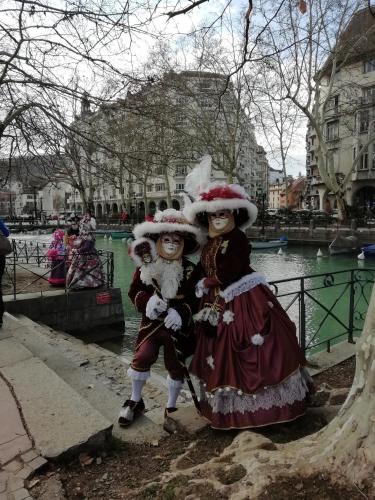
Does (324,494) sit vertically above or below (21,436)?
above

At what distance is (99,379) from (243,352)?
2638 mm

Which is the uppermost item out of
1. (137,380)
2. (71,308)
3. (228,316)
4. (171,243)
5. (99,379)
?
(171,243)

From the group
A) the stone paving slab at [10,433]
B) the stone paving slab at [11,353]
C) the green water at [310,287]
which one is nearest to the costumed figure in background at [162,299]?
the stone paving slab at [10,433]

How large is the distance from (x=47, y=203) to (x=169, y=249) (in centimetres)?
9269

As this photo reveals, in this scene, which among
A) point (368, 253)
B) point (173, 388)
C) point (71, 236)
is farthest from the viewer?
point (368, 253)

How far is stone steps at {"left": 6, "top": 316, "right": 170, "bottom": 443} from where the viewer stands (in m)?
3.03

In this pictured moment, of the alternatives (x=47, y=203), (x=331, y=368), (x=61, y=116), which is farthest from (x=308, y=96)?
(x=47, y=203)

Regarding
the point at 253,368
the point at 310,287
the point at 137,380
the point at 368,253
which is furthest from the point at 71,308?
the point at 368,253

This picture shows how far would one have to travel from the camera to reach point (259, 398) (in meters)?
2.68

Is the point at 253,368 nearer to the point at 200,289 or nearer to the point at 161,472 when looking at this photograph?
the point at 200,289

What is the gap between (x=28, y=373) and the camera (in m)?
3.64

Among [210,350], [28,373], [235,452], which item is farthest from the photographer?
[28,373]

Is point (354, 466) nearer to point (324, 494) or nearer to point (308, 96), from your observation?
point (324, 494)

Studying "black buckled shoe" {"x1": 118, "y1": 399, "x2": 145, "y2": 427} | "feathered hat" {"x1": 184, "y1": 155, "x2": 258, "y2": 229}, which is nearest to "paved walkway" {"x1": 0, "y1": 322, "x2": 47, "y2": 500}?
"black buckled shoe" {"x1": 118, "y1": 399, "x2": 145, "y2": 427}
